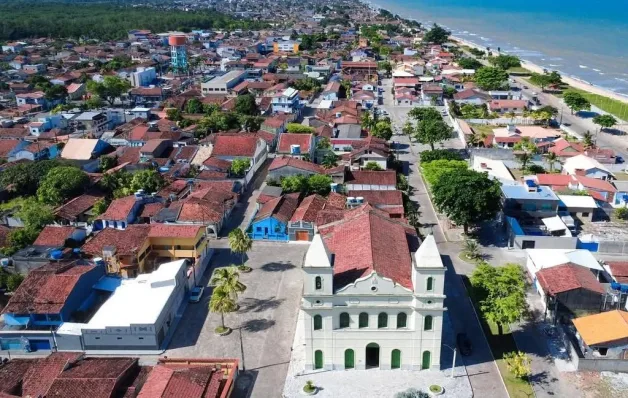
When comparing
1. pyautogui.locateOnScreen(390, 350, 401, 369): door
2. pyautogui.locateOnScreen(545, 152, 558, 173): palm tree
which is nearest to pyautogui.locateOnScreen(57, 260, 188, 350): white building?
pyautogui.locateOnScreen(390, 350, 401, 369): door

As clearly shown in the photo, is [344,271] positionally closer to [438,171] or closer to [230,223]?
[230,223]

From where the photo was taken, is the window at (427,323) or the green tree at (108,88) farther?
the green tree at (108,88)

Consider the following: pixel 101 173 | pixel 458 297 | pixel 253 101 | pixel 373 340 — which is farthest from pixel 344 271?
pixel 253 101

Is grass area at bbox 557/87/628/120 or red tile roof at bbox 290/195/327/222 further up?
red tile roof at bbox 290/195/327/222

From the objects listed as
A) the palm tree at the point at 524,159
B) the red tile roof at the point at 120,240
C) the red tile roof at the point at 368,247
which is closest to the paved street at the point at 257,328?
the red tile roof at the point at 368,247

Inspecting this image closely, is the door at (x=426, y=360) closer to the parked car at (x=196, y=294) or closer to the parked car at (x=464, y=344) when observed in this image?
the parked car at (x=464, y=344)

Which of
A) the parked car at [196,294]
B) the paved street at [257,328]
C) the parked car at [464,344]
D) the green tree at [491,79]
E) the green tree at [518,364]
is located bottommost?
the paved street at [257,328]

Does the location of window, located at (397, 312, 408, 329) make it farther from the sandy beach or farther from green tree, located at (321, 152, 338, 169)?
the sandy beach

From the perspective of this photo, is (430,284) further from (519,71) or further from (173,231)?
(519,71)
